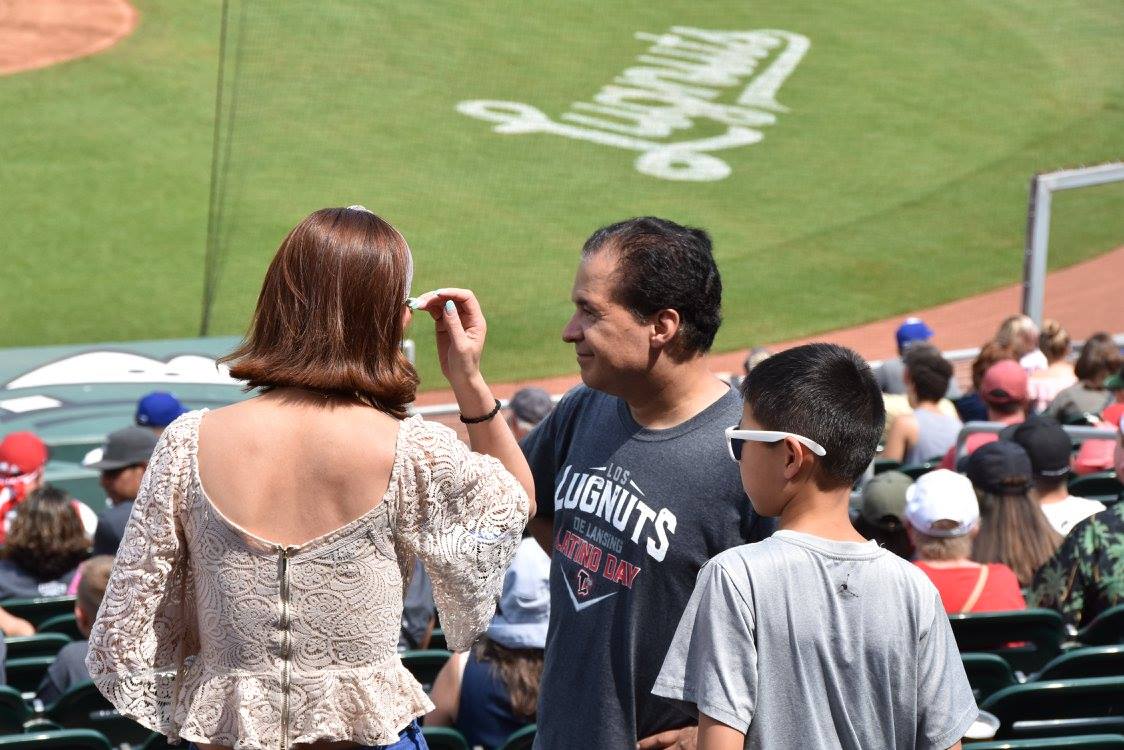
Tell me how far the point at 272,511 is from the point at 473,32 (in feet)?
59.7

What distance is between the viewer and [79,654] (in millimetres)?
3979

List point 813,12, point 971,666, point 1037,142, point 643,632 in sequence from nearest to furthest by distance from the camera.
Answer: point 643,632 → point 971,666 → point 1037,142 → point 813,12

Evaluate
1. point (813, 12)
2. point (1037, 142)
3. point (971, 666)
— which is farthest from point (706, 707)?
point (813, 12)

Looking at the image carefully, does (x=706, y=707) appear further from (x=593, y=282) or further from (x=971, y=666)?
(x=971, y=666)

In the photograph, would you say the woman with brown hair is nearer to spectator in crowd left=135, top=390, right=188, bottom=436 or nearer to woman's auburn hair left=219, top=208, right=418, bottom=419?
woman's auburn hair left=219, top=208, right=418, bottom=419

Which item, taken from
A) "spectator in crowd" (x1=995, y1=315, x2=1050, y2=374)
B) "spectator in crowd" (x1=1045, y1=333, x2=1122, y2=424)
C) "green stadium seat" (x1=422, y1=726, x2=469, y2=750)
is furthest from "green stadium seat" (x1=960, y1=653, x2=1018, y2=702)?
"spectator in crowd" (x1=995, y1=315, x2=1050, y2=374)

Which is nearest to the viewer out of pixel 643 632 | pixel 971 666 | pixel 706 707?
pixel 706 707

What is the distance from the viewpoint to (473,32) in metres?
19.5

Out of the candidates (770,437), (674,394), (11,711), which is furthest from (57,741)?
(770,437)

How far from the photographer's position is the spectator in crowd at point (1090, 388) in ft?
23.7

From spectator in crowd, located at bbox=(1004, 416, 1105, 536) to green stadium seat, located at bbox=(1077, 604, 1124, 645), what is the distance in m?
0.64

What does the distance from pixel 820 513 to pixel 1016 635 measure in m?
2.13

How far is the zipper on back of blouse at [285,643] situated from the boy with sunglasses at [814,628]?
56 centimetres

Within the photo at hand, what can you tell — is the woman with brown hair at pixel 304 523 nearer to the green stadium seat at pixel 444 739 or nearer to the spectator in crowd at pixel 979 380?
the green stadium seat at pixel 444 739
